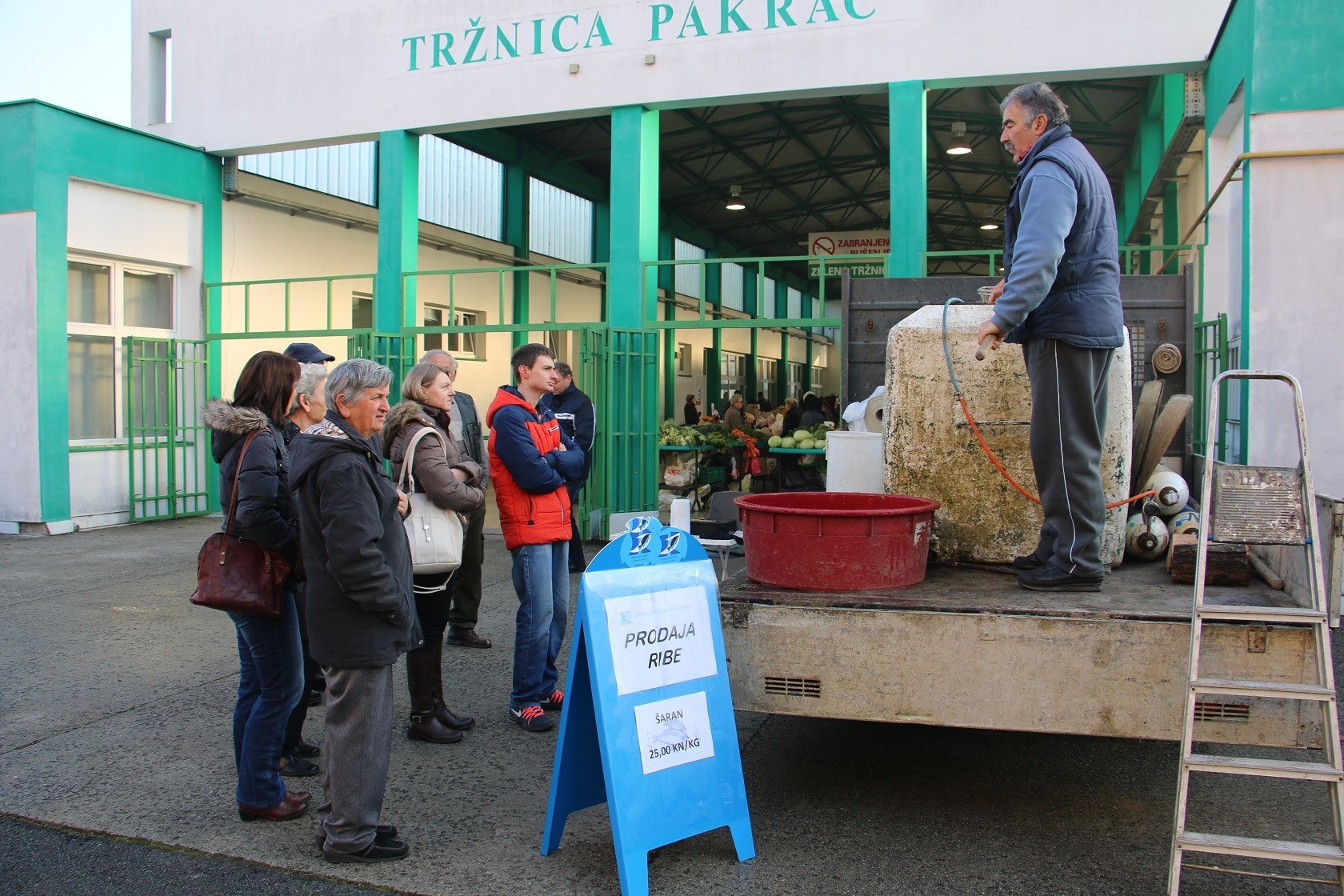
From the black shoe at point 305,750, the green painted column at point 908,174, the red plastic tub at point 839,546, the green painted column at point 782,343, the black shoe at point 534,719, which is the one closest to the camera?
the red plastic tub at point 839,546

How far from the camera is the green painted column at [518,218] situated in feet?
57.9

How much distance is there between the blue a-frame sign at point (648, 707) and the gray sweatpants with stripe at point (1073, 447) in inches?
50.3

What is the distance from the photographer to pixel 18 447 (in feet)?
37.8

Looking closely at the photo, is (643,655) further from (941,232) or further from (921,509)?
(941,232)

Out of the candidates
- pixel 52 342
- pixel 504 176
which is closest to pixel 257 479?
pixel 52 342

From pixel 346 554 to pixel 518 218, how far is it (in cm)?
1542

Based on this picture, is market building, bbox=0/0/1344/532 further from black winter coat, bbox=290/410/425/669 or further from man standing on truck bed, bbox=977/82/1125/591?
black winter coat, bbox=290/410/425/669

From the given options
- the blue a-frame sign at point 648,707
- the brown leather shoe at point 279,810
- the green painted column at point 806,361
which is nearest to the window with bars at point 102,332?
the brown leather shoe at point 279,810

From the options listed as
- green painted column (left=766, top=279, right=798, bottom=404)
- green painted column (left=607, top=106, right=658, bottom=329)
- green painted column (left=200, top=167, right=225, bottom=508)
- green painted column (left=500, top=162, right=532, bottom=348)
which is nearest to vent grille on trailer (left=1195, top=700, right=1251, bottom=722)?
green painted column (left=607, top=106, right=658, bottom=329)

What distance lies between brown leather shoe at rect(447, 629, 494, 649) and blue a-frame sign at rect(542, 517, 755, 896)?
307 cm

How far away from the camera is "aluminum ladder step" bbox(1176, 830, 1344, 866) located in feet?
9.09

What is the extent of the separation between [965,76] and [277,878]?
908cm

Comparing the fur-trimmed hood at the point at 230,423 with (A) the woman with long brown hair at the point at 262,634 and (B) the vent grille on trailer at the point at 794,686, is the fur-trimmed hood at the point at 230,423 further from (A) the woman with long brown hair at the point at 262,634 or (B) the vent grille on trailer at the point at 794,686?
(B) the vent grille on trailer at the point at 794,686

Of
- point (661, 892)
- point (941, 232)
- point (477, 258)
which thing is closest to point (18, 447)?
point (477, 258)
